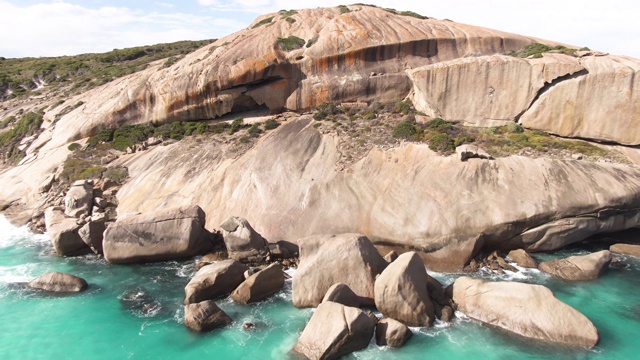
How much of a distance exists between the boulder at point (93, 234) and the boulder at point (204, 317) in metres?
12.6

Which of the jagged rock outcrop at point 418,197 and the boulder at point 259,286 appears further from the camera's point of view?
the jagged rock outcrop at point 418,197

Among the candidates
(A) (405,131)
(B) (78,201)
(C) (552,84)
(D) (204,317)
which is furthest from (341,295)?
(C) (552,84)

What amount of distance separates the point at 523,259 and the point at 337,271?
13.0 meters

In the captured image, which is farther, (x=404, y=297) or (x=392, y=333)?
(x=404, y=297)

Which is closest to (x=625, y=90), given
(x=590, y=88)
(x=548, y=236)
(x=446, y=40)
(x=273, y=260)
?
(x=590, y=88)

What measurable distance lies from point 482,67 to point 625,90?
34.8ft

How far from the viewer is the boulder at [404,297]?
20141 millimetres

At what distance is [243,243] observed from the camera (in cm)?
2695

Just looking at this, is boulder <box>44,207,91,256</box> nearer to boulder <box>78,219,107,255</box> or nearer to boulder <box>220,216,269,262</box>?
boulder <box>78,219,107,255</box>

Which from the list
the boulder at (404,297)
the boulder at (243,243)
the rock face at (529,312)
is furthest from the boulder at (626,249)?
the boulder at (243,243)

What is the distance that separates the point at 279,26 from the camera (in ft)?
151

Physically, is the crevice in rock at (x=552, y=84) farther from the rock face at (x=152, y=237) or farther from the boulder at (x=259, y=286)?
the rock face at (x=152, y=237)

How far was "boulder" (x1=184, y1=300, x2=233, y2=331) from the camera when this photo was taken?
20.4m

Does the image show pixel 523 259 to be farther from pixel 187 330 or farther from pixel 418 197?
pixel 187 330
